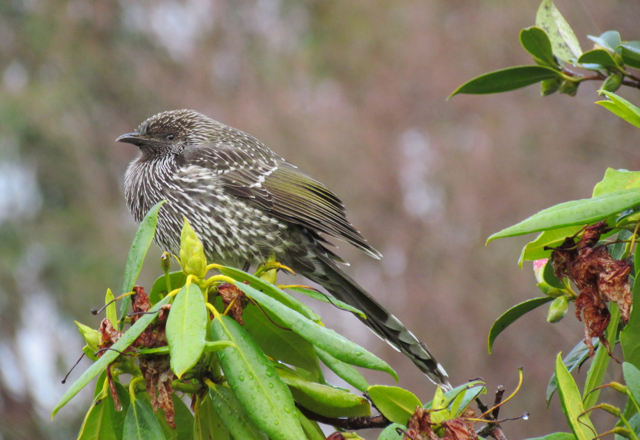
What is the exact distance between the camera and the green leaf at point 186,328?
1.38 meters

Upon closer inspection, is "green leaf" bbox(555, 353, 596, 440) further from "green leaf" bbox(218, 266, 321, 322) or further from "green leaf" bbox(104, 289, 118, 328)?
"green leaf" bbox(104, 289, 118, 328)

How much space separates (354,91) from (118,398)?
50.4 ft

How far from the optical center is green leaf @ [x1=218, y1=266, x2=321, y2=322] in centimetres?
165

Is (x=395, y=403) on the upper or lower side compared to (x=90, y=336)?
lower

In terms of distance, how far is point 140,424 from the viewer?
1.60m

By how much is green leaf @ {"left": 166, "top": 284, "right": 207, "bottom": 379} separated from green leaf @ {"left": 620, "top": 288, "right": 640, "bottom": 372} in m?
0.89

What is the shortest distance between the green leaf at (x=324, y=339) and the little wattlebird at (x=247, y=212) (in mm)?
1744

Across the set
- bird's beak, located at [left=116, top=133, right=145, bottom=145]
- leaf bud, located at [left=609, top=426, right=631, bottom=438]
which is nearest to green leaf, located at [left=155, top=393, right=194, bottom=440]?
leaf bud, located at [left=609, top=426, right=631, bottom=438]

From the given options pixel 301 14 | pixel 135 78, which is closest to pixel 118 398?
pixel 135 78

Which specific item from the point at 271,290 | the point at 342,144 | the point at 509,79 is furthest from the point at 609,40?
the point at 342,144

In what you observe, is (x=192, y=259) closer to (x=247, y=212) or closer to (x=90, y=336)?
(x=90, y=336)

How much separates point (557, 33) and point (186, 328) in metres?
1.58

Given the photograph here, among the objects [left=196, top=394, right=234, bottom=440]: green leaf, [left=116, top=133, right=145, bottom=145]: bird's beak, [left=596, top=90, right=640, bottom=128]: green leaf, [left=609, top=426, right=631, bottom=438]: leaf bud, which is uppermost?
[left=116, top=133, right=145, bottom=145]: bird's beak

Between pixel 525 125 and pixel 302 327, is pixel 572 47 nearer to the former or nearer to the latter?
pixel 302 327
